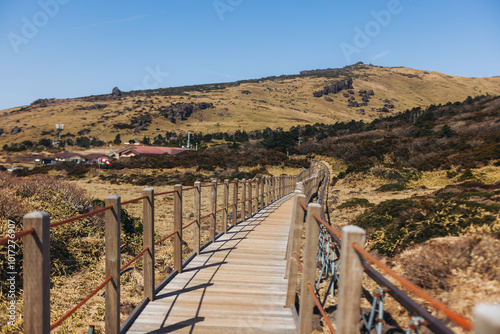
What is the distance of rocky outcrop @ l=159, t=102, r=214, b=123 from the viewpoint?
401ft

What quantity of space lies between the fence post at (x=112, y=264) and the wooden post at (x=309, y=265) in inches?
75.5

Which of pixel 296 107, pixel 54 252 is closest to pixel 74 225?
pixel 54 252

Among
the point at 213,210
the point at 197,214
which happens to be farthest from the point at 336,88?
the point at 197,214

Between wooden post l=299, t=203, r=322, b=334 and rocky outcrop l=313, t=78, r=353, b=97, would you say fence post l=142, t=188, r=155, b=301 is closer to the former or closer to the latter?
wooden post l=299, t=203, r=322, b=334

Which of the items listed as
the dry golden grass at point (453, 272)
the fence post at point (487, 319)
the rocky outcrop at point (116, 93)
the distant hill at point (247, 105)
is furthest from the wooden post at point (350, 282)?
the rocky outcrop at point (116, 93)

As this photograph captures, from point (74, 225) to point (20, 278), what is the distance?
2338mm

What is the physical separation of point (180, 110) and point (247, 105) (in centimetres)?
2769

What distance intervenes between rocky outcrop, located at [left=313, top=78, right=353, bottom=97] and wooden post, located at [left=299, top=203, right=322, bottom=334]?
161 m

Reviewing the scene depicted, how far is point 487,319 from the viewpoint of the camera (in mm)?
966

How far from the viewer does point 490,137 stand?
84.9 ft

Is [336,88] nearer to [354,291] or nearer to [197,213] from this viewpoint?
[197,213]

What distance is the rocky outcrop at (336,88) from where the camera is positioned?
6250 inches

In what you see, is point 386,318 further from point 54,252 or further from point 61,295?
point 54,252

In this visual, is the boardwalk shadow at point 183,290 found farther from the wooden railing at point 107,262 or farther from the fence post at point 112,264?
the fence post at point 112,264
